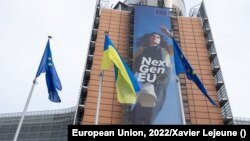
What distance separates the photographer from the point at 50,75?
70.9ft

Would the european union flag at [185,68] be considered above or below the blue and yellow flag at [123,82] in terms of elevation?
above

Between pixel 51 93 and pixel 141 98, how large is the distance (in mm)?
17266

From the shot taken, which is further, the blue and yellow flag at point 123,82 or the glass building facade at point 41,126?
the glass building facade at point 41,126

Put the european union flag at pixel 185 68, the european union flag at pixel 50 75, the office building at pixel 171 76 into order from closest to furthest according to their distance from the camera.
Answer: the european union flag at pixel 50 75 < the european union flag at pixel 185 68 < the office building at pixel 171 76

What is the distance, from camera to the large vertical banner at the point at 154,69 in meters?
36.5

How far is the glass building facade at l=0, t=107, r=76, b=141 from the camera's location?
171 feet

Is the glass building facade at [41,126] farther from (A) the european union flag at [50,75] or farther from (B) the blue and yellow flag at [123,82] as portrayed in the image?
(B) the blue and yellow flag at [123,82]

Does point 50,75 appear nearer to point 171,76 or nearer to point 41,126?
point 171,76

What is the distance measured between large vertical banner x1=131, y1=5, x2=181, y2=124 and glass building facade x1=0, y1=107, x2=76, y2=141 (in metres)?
17.5

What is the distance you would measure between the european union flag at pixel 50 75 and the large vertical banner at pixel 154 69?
→ 52.2ft
